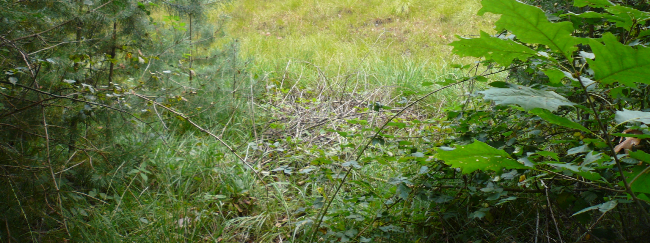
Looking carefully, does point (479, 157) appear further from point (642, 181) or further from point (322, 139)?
point (322, 139)

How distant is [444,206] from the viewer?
1668 mm

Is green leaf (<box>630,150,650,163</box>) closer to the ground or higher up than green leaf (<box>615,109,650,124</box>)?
closer to the ground

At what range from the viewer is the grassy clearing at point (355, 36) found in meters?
4.28

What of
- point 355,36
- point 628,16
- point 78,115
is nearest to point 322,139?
point 78,115

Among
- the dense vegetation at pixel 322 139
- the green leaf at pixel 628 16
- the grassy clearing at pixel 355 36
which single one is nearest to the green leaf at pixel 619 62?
the dense vegetation at pixel 322 139

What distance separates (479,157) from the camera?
0.66 meters

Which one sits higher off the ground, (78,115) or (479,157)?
(479,157)

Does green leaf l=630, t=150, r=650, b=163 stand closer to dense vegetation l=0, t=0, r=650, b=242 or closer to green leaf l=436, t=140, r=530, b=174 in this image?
dense vegetation l=0, t=0, r=650, b=242

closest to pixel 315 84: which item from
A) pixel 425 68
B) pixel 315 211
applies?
pixel 425 68

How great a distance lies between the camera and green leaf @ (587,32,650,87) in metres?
0.51

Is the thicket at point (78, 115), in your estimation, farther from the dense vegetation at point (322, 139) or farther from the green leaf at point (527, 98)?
the green leaf at point (527, 98)

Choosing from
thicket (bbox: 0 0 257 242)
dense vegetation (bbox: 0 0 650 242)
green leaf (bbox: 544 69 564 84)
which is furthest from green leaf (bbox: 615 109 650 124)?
thicket (bbox: 0 0 257 242)

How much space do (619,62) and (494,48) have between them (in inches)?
6.7

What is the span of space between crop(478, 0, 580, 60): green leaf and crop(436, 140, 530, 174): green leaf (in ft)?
0.58
